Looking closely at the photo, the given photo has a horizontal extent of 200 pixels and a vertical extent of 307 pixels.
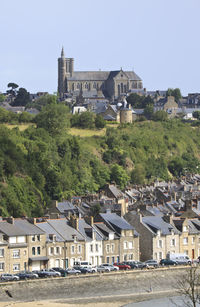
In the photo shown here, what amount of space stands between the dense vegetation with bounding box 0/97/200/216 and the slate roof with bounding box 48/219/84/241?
1170 cm

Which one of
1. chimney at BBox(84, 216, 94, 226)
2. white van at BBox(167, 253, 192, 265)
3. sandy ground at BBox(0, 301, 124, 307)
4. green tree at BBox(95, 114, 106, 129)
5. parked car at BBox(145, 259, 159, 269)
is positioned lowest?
sandy ground at BBox(0, 301, 124, 307)

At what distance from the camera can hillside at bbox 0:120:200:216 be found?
8600 cm

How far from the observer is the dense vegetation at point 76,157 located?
283 feet

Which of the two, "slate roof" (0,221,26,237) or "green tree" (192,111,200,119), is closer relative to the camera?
"slate roof" (0,221,26,237)

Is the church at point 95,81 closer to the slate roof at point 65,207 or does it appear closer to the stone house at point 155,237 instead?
the slate roof at point 65,207

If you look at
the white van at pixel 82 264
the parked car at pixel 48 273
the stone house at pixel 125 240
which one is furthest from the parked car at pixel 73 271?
the stone house at pixel 125 240

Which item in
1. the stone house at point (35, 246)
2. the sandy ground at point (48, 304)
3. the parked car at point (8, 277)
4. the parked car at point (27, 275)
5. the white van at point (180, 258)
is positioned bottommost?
the sandy ground at point (48, 304)

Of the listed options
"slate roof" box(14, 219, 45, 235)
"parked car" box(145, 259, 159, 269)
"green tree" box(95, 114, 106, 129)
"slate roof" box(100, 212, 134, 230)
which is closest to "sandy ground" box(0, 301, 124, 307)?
"parked car" box(145, 259, 159, 269)

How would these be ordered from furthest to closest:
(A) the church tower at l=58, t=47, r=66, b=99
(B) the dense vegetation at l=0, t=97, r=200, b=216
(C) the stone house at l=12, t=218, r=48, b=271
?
(A) the church tower at l=58, t=47, r=66, b=99 → (B) the dense vegetation at l=0, t=97, r=200, b=216 → (C) the stone house at l=12, t=218, r=48, b=271

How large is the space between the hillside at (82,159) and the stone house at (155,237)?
40.6ft

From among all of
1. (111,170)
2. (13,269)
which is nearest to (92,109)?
(111,170)

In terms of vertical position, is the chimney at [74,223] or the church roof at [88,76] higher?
the church roof at [88,76]

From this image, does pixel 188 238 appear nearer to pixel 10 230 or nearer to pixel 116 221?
pixel 116 221

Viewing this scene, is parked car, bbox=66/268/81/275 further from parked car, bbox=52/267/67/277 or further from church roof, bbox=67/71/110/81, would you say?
church roof, bbox=67/71/110/81
